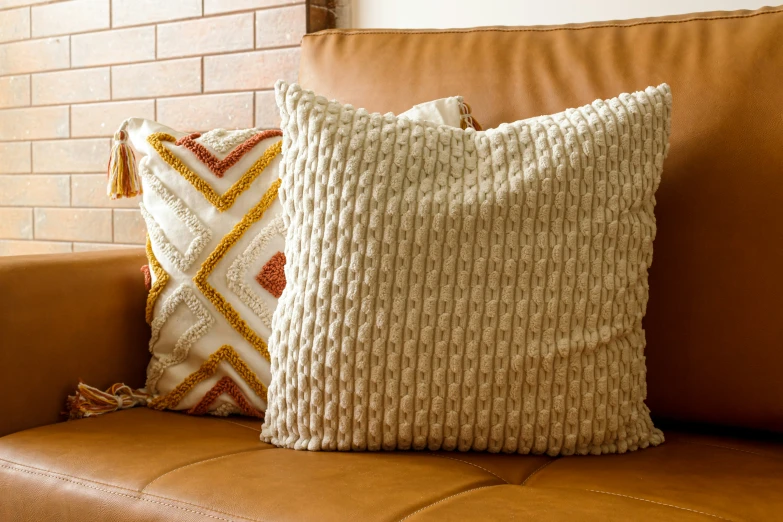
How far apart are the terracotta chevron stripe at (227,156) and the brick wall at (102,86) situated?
1.84 feet

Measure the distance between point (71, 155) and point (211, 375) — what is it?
1.20 meters

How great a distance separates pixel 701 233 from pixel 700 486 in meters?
0.35

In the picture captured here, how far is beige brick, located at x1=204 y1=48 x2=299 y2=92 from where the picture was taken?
178 cm

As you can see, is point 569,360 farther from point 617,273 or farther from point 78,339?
point 78,339

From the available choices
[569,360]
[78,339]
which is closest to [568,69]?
[569,360]

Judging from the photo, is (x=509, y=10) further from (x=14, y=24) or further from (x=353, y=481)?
(x=14, y=24)

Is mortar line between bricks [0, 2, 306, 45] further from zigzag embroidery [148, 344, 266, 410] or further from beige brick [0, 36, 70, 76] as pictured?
zigzag embroidery [148, 344, 266, 410]

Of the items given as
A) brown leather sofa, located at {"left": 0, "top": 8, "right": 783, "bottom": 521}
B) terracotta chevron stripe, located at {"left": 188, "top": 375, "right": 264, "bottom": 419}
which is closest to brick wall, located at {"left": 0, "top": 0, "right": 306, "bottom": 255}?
brown leather sofa, located at {"left": 0, "top": 8, "right": 783, "bottom": 521}

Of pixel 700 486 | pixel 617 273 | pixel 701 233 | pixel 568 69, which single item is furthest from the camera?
pixel 568 69

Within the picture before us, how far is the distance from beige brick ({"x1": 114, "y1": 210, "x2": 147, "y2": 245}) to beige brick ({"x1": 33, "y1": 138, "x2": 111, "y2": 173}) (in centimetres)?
13

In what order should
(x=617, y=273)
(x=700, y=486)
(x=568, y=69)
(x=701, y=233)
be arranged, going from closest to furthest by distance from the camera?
(x=700, y=486) → (x=617, y=273) → (x=701, y=233) → (x=568, y=69)

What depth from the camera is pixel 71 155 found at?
216cm

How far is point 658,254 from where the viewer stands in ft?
3.69

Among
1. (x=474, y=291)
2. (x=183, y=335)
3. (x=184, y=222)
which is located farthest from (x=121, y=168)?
(x=474, y=291)
